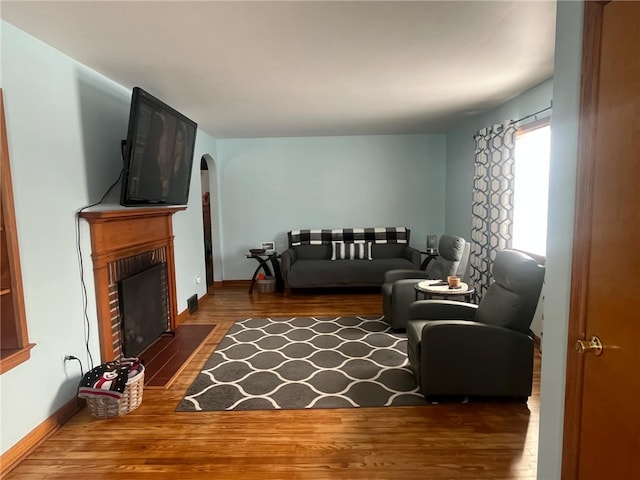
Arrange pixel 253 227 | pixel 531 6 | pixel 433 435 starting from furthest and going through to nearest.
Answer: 1. pixel 253 227
2. pixel 433 435
3. pixel 531 6

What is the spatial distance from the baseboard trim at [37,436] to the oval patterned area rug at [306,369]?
2.27 feet

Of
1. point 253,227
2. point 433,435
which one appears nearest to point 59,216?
point 433,435

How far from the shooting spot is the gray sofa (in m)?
5.35

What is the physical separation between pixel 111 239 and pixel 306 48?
Result: 205 cm

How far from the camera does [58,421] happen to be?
2.36 m

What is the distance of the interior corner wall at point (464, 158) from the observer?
3.77 m

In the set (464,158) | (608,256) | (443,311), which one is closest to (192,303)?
(443,311)

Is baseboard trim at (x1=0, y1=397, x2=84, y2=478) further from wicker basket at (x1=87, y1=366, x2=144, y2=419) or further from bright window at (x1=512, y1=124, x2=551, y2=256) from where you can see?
bright window at (x1=512, y1=124, x2=551, y2=256)

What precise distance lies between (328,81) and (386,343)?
7.96 ft

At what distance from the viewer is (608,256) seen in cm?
112

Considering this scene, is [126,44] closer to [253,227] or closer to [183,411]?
[183,411]

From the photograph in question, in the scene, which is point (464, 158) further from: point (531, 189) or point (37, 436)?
point (37, 436)

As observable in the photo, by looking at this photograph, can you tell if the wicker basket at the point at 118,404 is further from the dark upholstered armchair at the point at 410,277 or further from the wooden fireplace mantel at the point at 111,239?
the dark upholstered armchair at the point at 410,277

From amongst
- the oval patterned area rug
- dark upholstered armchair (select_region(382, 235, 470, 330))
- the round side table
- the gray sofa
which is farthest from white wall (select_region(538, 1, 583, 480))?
the gray sofa
